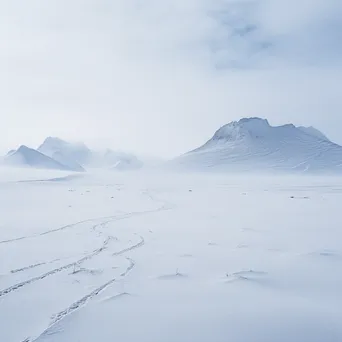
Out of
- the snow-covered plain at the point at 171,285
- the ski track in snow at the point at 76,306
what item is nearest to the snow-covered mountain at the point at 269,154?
the snow-covered plain at the point at 171,285

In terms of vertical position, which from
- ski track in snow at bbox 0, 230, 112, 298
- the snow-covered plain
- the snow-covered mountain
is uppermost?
the snow-covered mountain

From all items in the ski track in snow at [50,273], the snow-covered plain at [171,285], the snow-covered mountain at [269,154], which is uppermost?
the snow-covered mountain at [269,154]

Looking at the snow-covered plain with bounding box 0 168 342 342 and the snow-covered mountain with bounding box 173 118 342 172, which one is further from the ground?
the snow-covered mountain with bounding box 173 118 342 172

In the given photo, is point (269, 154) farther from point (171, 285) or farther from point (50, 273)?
point (171, 285)

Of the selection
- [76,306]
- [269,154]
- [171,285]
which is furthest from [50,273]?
[269,154]

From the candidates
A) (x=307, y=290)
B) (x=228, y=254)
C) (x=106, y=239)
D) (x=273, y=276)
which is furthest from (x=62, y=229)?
(x=307, y=290)

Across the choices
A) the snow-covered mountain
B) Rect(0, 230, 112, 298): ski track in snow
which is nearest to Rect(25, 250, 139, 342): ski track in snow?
Rect(0, 230, 112, 298): ski track in snow

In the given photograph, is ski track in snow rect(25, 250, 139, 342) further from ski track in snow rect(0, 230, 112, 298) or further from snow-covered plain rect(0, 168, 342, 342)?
ski track in snow rect(0, 230, 112, 298)

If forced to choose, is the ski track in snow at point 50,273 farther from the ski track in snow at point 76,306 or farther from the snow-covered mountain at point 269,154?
the snow-covered mountain at point 269,154
